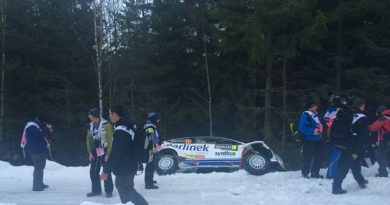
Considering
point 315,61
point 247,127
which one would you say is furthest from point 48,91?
point 315,61

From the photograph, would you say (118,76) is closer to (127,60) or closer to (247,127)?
(127,60)

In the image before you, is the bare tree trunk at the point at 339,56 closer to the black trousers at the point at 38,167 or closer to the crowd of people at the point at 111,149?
the crowd of people at the point at 111,149

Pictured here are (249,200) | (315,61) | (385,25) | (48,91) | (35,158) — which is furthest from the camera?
(48,91)

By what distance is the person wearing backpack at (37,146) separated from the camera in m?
11.9

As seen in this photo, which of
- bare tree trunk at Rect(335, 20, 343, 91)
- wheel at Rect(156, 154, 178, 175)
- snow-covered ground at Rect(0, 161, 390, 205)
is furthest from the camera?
bare tree trunk at Rect(335, 20, 343, 91)

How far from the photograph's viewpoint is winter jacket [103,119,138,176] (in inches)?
305

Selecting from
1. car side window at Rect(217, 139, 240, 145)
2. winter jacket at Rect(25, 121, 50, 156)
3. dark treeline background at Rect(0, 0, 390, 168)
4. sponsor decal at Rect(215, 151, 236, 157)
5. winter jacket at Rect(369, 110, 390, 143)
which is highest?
dark treeline background at Rect(0, 0, 390, 168)

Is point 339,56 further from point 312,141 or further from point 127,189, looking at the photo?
point 127,189

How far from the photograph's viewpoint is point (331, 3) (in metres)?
22.6

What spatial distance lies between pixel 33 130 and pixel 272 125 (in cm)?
1504

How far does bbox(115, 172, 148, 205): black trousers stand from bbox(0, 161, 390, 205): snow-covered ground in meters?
0.79

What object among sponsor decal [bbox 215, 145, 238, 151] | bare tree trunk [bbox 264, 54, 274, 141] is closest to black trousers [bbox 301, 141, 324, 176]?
sponsor decal [bbox 215, 145, 238, 151]

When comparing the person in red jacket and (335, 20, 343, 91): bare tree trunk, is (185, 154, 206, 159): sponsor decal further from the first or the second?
(335, 20, 343, 91): bare tree trunk

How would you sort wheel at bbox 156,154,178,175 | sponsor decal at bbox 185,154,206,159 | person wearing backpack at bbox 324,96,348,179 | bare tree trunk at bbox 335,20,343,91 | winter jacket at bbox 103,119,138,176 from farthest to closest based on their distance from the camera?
bare tree trunk at bbox 335,20,343,91 → sponsor decal at bbox 185,154,206,159 → wheel at bbox 156,154,178,175 → person wearing backpack at bbox 324,96,348,179 → winter jacket at bbox 103,119,138,176
